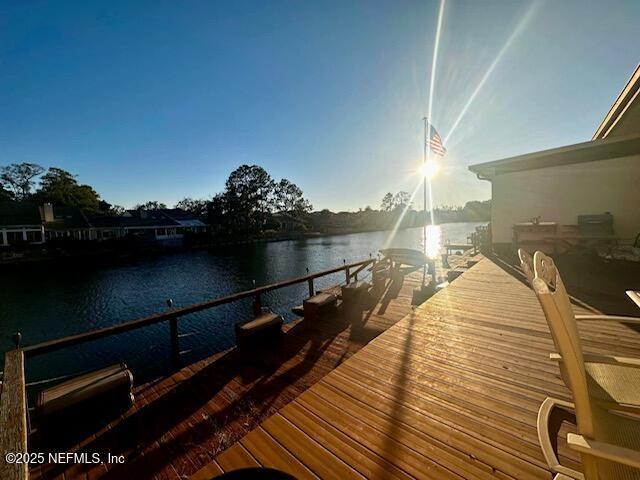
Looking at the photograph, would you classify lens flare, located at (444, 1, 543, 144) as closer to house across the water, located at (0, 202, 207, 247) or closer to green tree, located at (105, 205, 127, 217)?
house across the water, located at (0, 202, 207, 247)

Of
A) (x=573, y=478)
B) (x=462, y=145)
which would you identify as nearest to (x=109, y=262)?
(x=462, y=145)

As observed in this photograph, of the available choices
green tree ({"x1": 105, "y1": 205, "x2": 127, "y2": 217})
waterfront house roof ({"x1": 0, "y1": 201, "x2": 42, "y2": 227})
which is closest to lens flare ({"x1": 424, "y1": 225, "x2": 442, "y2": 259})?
waterfront house roof ({"x1": 0, "y1": 201, "x2": 42, "y2": 227})

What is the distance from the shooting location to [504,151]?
11.3 meters

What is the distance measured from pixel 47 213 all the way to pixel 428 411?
4813cm

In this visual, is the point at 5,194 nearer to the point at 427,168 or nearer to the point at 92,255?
the point at 92,255

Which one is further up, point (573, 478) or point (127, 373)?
point (573, 478)

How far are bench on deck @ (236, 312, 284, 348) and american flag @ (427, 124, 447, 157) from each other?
714 cm

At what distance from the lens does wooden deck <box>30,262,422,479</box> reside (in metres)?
2.27

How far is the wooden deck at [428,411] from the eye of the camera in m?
1.52

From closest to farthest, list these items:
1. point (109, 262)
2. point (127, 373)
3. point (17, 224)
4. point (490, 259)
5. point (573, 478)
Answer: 1. point (573, 478)
2. point (127, 373)
3. point (490, 259)
4. point (109, 262)
5. point (17, 224)

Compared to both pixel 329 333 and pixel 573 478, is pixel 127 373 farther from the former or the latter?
pixel 573 478

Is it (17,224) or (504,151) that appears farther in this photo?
(17,224)

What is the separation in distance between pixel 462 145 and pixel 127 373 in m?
13.2

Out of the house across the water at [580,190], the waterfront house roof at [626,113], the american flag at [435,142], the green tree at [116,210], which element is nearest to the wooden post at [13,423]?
the waterfront house roof at [626,113]
